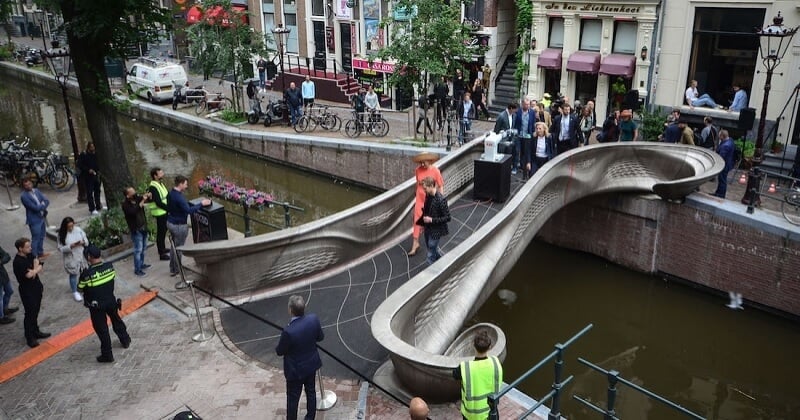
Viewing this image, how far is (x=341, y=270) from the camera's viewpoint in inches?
414

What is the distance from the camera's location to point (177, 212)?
1067 centimetres

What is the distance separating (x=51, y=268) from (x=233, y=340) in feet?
15.9

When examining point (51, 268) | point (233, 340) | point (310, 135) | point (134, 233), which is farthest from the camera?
point (310, 135)

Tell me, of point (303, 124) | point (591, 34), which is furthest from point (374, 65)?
point (591, 34)

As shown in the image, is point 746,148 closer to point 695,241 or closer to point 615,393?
point 695,241

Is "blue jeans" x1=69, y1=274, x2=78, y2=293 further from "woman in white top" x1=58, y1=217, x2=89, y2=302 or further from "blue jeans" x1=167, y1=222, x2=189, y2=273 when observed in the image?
"blue jeans" x1=167, y1=222, x2=189, y2=273

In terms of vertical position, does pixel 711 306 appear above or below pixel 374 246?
below

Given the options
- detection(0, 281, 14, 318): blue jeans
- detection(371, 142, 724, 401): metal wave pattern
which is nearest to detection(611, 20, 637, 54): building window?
detection(371, 142, 724, 401): metal wave pattern

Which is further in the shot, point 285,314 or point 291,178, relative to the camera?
point 291,178

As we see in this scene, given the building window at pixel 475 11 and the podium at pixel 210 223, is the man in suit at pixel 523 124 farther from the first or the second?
the building window at pixel 475 11

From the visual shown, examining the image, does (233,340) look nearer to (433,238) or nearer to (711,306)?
(433,238)

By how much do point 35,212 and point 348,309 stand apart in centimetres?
659

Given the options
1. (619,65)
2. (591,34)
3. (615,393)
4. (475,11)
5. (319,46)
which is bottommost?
(615,393)

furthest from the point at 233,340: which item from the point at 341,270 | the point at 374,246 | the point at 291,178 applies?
the point at 291,178
